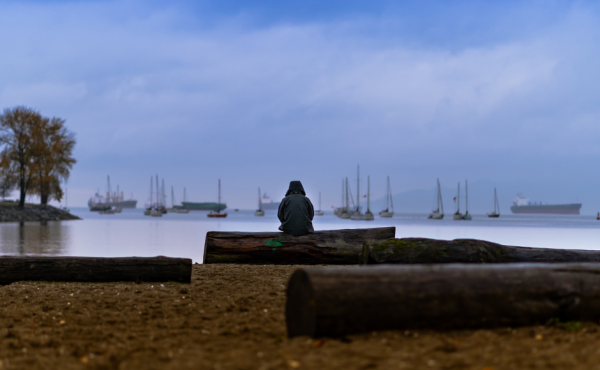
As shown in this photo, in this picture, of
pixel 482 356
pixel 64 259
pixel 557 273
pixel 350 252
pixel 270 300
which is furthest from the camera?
pixel 350 252

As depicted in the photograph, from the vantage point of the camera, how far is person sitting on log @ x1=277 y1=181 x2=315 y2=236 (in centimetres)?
1014

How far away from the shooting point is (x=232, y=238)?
33.6 feet

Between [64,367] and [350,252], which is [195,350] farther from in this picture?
[350,252]

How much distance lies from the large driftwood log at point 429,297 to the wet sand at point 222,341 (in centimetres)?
11

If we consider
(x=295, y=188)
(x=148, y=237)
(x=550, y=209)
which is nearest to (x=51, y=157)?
(x=148, y=237)

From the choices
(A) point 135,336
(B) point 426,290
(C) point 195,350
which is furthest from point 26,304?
(B) point 426,290

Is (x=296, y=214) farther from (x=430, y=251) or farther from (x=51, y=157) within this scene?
(x=51, y=157)

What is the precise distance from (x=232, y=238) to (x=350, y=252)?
2663mm

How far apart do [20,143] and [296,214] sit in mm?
45635

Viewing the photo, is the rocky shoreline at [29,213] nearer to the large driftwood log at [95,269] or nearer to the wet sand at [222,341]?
the large driftwood log at [95,269]

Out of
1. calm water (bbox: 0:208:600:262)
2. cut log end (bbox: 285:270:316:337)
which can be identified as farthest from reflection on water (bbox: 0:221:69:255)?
cut log end (bbox: 285:270:316:337)

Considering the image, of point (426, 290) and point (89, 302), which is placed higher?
point (426, 290)

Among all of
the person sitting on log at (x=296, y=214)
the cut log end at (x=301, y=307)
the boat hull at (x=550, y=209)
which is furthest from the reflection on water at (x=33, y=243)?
the boat hull at (x=550, y=209)

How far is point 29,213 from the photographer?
48.6 meters
